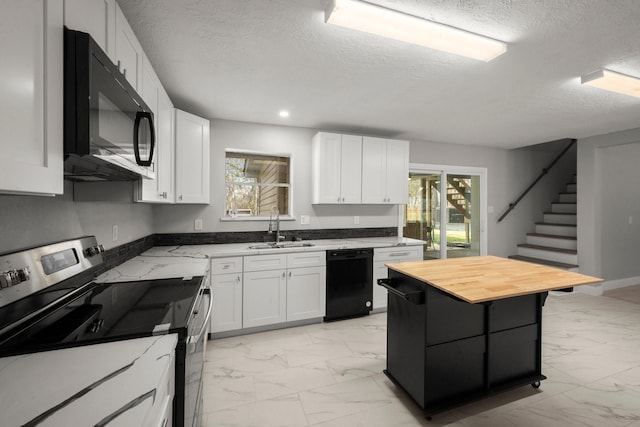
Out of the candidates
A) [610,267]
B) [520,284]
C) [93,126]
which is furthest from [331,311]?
[610,267]

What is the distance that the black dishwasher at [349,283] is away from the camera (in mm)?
3299

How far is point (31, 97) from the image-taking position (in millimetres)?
759

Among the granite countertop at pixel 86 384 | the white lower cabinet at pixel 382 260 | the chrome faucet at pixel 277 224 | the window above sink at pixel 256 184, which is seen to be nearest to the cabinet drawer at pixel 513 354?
the white lower cabinet at pixel 382 260

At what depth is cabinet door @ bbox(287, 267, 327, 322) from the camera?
316 cm

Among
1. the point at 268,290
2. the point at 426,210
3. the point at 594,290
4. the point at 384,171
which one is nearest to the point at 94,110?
the point at 268,290

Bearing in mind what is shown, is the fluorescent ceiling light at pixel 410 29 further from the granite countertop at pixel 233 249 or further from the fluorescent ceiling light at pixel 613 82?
the granite countertop at pixel 233 249

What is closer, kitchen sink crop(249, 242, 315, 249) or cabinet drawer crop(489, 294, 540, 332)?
cabinet drawer crop(489, 294, 540, 332)

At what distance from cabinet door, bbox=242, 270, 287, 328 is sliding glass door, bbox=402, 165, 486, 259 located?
239 centimetres

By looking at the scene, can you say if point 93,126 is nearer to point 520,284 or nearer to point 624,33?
point 520,284

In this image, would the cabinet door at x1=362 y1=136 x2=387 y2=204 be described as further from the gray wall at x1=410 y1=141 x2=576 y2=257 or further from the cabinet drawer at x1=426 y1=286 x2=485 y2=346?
the cabinet drawer at x1=426 y1=286 x2=485 y2=346

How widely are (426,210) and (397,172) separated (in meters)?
1.23

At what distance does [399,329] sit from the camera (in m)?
2.06

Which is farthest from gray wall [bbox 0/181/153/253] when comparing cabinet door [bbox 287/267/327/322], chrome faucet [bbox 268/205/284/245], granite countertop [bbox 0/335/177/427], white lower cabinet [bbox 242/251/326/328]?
cabinet door [bbox 287/267/327/322]

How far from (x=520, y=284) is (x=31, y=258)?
248cm
